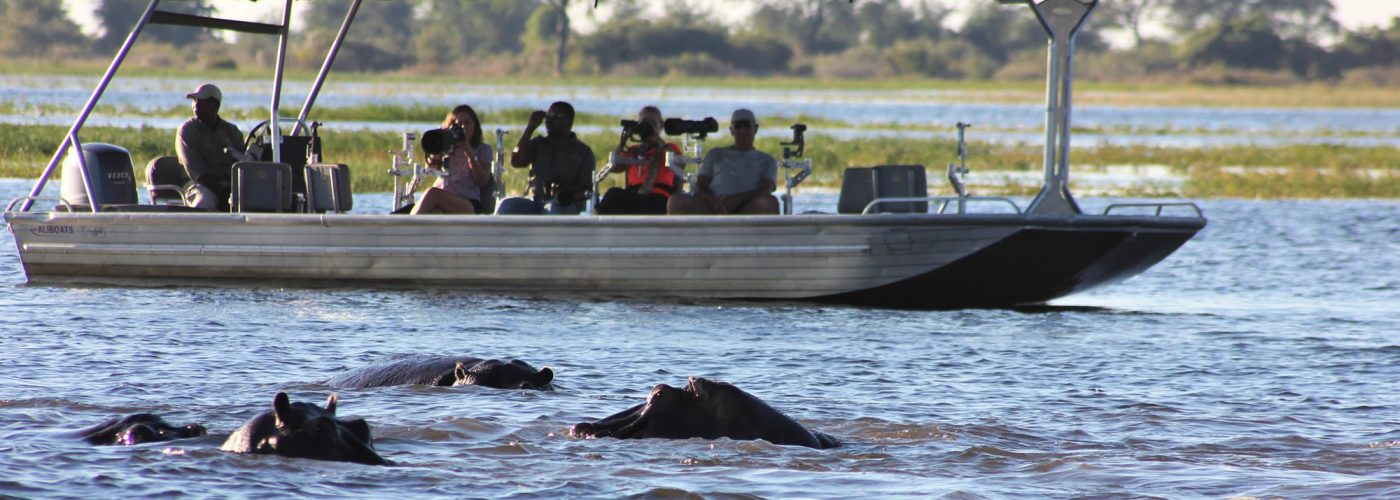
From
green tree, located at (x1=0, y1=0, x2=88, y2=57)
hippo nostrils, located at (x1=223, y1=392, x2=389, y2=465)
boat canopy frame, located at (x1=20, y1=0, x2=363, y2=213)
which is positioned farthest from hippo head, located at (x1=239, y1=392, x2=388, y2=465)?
green tree, located at (x1=0, y1=0, x2=88, y2=57)

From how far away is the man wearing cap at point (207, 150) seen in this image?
13.1 m

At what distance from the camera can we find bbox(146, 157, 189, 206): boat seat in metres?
13.6

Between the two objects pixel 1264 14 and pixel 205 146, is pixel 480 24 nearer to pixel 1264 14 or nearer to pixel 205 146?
pixel 1264 14

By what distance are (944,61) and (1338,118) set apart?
99.2 feet

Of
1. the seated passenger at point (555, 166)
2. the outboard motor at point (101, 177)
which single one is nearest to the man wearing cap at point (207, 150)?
the outboard motor at point (101, 177)

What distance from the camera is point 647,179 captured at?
1293cm

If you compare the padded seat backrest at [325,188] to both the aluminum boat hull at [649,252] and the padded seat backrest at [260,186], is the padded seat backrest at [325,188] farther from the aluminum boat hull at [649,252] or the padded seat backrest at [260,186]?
the aluminum boat hull at [649,252]

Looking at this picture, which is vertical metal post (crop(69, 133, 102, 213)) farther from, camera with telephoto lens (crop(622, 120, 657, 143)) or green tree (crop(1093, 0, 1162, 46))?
green tree (crop(1093, 0, 1162, 46))

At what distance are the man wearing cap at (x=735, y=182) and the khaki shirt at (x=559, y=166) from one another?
30.7 inches

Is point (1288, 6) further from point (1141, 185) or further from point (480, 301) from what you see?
point (480, 301)

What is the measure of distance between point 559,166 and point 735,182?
1248 mm

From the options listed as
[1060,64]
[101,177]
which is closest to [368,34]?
[101,177]

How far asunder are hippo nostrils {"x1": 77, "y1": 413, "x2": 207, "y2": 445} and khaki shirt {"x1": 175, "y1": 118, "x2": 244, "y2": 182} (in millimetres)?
5767

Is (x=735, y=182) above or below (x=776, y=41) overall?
below
